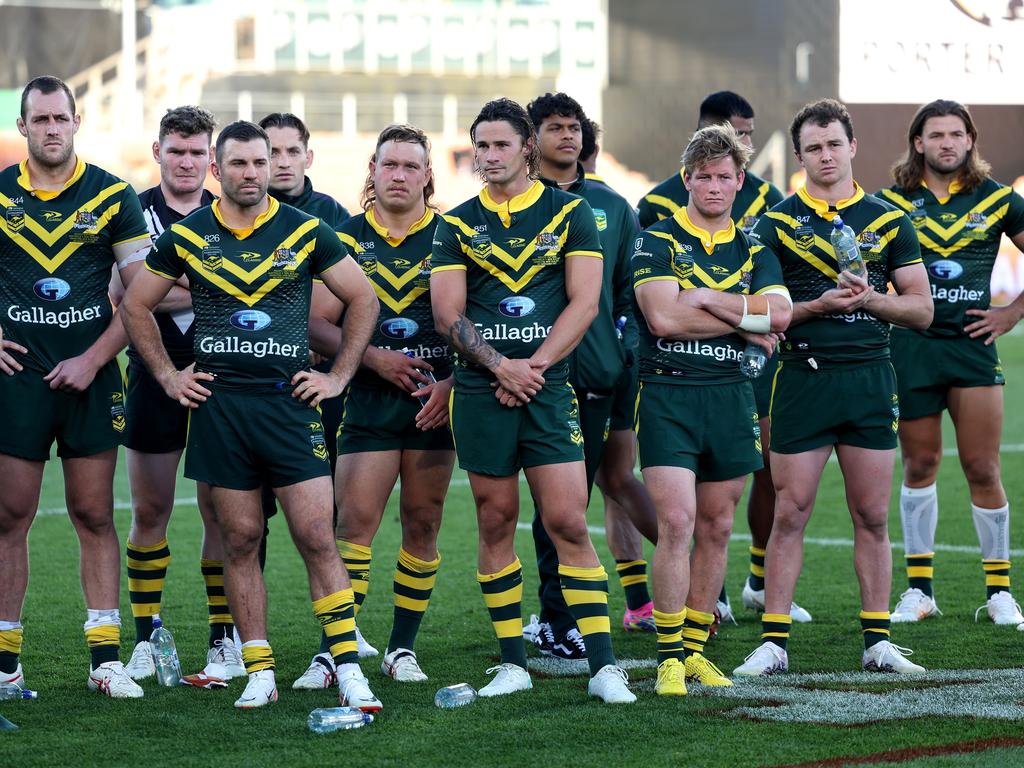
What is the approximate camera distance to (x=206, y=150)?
18.9 ft

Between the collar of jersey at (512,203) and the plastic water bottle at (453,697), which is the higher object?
the collar of jersey at (512,203)

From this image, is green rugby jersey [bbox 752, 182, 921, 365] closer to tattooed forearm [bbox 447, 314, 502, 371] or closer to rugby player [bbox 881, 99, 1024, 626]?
rugby player [bbox 881, 99, 1024, 626]

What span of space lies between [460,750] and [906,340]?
3.25m

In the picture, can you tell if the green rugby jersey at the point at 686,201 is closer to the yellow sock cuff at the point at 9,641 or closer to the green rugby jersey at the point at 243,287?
the green rugby jersey at the point at 243,287

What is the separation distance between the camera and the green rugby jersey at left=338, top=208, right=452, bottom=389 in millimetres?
5535


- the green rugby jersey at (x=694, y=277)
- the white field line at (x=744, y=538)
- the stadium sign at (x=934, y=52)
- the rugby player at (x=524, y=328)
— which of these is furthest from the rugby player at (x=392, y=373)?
the stadium sign at (x=934, y=52)

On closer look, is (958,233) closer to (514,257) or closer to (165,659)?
(514,257)

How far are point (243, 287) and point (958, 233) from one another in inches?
130

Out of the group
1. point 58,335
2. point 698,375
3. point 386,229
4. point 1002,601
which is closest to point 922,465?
point 1002,601

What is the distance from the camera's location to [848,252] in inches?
215

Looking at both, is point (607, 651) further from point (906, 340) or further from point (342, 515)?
point (906, 340)

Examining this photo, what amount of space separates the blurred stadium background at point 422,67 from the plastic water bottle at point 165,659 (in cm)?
2407

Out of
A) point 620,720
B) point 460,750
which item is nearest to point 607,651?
point 620,720

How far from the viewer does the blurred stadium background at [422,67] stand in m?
30.9
